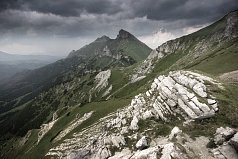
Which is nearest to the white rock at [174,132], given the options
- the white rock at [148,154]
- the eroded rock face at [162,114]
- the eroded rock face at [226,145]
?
the eroded rock face at [162,114]

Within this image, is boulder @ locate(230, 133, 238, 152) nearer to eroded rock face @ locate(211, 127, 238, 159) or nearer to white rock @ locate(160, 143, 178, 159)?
eroded rock face @ locate(211, 127, 238, 159)

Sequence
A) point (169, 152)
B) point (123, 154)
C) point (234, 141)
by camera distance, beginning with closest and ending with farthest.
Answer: point (234, 141)
point (169, 152)
point (123, 154)

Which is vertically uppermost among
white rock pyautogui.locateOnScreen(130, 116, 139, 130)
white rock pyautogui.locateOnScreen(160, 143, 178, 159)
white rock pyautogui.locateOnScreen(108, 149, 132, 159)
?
white rock pyautogui.locateOnScreen(160, 143, 178, 159)

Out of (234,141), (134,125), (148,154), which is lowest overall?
(134,125)

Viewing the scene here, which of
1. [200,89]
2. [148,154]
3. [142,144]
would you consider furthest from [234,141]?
[200,89]

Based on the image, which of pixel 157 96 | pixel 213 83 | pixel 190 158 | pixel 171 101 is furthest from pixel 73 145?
pixel 190 158

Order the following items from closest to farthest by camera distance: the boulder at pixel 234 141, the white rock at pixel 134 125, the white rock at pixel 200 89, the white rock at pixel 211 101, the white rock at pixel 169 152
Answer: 1. the white rock at pixel 169 152
2. the boulder at pixel 234 141
3. the white rock at pixel 211 101
4. the white rock at pixel 200 89
5. the white rock at pixel 134 125

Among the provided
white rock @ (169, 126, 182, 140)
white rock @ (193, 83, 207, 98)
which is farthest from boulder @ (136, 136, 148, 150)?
white rock @ (193, 83, 207, 98)

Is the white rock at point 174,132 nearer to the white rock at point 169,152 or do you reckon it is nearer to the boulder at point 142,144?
the boulder at point 142,144

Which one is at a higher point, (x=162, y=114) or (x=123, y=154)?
(x=162, y=114)

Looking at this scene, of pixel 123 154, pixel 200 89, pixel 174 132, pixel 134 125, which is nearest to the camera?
pixel 174 132

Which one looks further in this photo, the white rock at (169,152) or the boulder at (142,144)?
the boulder at (142,144)

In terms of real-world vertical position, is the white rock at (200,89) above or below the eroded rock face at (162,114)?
above

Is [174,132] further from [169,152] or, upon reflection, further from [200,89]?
[200,89]
